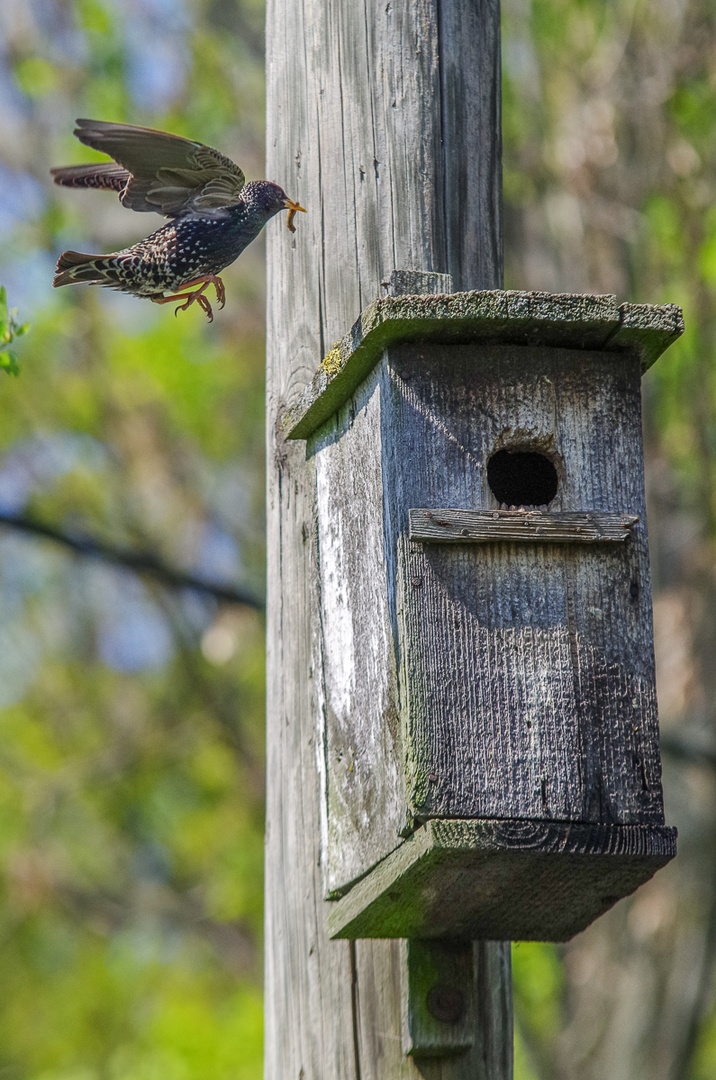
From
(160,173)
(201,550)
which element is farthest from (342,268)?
(201,550)

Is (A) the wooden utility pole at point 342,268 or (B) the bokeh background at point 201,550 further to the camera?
(B) the bokeh background at point 201,550

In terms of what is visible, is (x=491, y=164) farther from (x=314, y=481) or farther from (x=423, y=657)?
(x=423, y=657)

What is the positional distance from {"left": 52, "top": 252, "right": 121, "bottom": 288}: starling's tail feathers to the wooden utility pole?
0.44 m

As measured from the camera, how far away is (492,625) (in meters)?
2.37

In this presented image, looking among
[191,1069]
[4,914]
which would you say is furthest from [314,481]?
[4,914]

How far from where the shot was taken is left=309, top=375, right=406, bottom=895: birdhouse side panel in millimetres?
2418

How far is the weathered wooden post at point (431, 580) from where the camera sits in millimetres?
2295

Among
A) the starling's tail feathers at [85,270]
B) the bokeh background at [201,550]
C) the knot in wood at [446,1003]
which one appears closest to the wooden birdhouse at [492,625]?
the knot in wood at [446,1003]

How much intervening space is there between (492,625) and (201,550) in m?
8.59

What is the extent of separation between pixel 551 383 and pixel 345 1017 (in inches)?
52.5

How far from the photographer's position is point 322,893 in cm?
278

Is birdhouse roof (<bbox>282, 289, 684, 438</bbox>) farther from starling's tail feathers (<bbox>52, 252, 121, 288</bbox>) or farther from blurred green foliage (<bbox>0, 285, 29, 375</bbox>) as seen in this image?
blurred green foliage (<bbox>0, 285, 29, 375</bbox>)

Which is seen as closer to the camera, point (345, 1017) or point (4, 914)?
point (345, 1017)

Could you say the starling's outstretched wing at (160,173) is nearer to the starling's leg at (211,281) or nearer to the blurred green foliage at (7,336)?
the starling's leg at (211,281)
